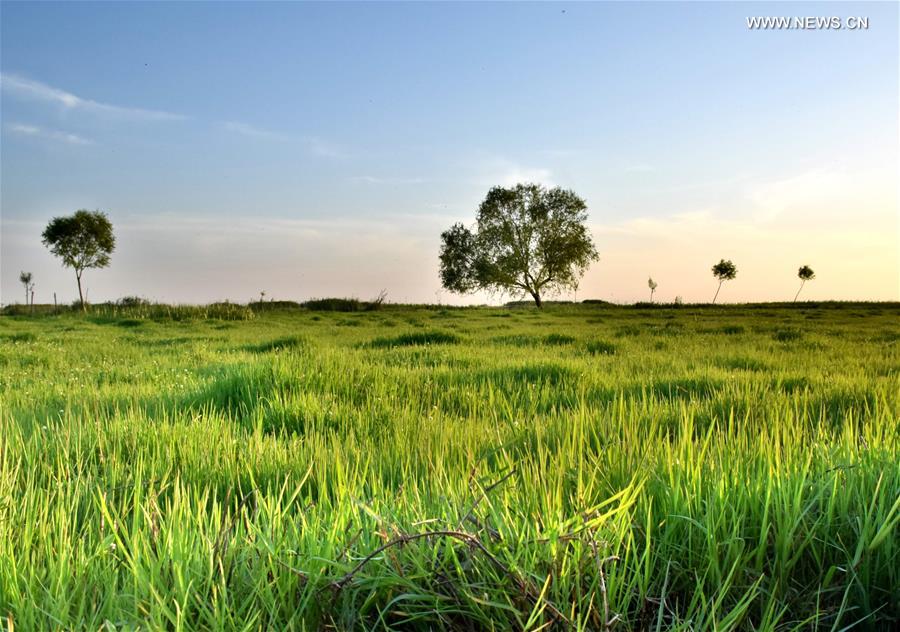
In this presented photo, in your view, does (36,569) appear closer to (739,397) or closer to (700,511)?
(700,511)

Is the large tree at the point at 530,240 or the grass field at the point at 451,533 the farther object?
the large tree at the point at 530,240

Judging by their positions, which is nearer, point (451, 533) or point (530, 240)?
point (451, 533)

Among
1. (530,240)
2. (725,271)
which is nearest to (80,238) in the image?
(530,240)

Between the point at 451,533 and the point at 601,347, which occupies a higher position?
the point at 451,533

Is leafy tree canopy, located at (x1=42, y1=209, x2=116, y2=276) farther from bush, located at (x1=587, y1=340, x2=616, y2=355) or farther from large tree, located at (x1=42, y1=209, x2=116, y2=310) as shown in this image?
bush, located at (x1=587, y1=340, x2=616, y2=355)

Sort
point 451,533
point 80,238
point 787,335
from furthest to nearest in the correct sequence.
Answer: point 80,238 → point 787,335 → point 451,533

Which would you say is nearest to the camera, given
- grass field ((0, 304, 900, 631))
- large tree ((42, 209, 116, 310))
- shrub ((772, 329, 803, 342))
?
grass field ((0, 304, 900, 631))

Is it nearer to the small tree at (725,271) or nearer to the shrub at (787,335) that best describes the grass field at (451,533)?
the shrub at (787,335)

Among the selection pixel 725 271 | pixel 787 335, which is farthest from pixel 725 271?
pixel 787 335

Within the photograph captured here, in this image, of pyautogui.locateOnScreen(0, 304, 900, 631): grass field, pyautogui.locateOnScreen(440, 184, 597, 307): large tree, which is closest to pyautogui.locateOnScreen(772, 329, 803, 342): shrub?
pyautogui.locateOnScreen(0, 304, 900, 631): grass field

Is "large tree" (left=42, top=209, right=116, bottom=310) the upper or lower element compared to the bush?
upper

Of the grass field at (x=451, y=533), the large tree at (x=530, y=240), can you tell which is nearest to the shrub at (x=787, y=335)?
the grass field at (x=451, y=533)

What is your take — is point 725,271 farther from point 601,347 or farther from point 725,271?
point 601,347

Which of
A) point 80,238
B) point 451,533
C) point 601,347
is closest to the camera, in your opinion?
point 451,533
